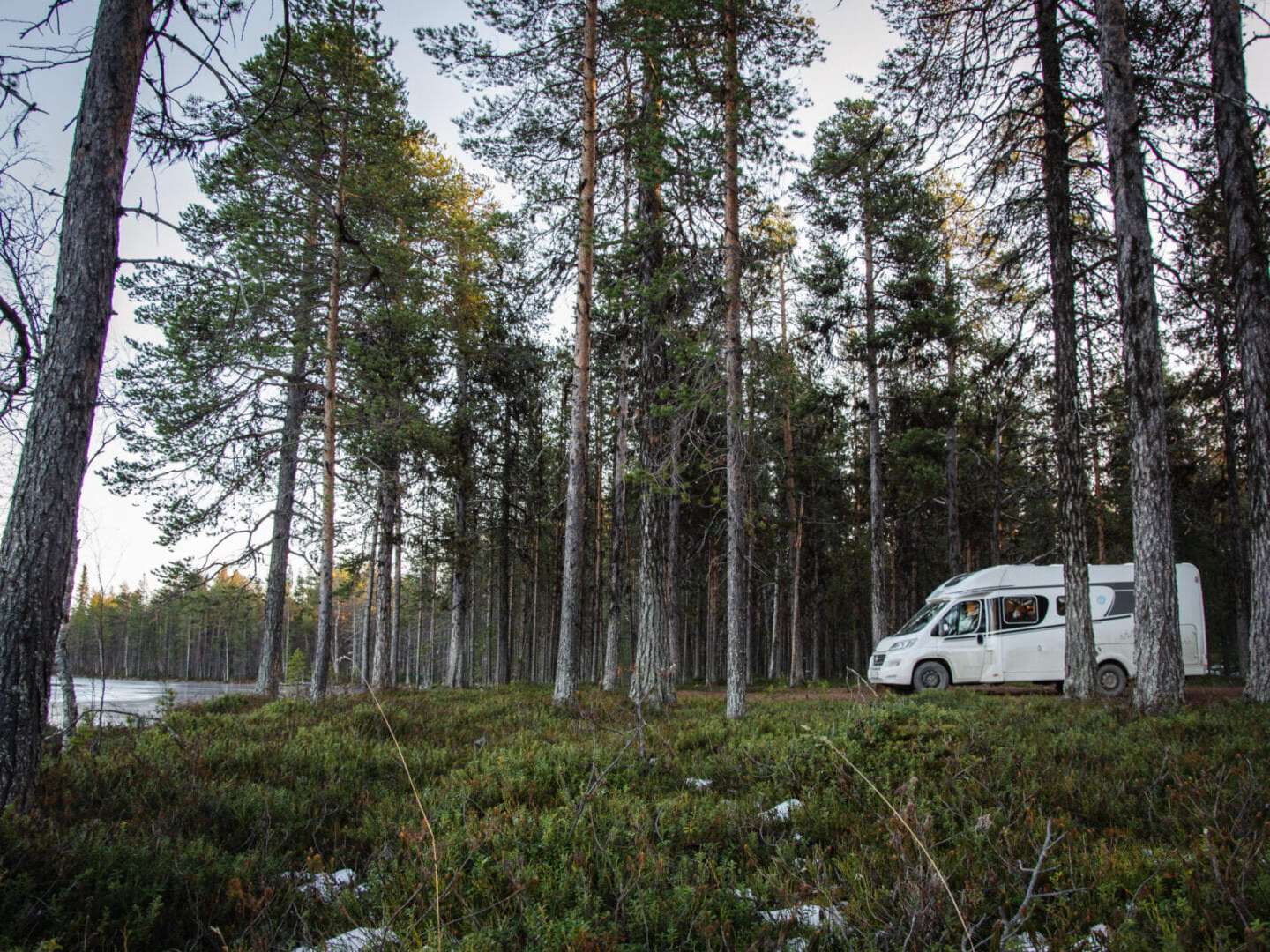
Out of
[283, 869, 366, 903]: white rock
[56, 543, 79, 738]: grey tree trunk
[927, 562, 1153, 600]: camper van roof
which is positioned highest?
[927, 562, 1153, 600]: camper van roof

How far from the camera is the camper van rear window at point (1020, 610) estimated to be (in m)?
15.5

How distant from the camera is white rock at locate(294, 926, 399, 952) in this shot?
2.75 m

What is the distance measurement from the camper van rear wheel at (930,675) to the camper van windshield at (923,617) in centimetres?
82

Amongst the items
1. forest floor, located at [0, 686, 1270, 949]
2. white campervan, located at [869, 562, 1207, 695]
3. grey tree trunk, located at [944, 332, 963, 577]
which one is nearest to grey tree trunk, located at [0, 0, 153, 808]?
forest floor, located at [0, 686, 1270, 949]

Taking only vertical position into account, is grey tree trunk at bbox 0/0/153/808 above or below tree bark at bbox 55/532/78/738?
above

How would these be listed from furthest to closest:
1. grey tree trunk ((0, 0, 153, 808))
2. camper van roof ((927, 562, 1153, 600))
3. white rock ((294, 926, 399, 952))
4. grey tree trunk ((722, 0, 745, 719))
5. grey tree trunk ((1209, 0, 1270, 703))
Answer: camper van roof ((927, 562, 1153, 600)), grey tree trunk ((722, 0, 745, 719)), grey tree trunk ((1209, 0, 1270, 703)), grey tree trunk ((0, 0, 153, 808)), white rock ((294, 926, 399, 952))

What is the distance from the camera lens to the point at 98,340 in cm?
475

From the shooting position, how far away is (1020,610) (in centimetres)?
1555

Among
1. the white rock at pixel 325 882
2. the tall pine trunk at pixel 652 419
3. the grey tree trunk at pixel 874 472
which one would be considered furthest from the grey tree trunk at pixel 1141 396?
the grey tree trunk at pixel 874 472

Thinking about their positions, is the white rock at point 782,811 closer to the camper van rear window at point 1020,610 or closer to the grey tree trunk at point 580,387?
the grey tree trunk at point 580,387

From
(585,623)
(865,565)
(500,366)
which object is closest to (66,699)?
(500,366)

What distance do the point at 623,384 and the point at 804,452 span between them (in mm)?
11936

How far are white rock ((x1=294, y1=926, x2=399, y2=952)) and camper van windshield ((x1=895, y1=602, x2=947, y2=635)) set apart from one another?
15615 millimetres

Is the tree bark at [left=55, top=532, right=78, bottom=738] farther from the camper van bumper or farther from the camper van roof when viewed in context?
the camper van roof
